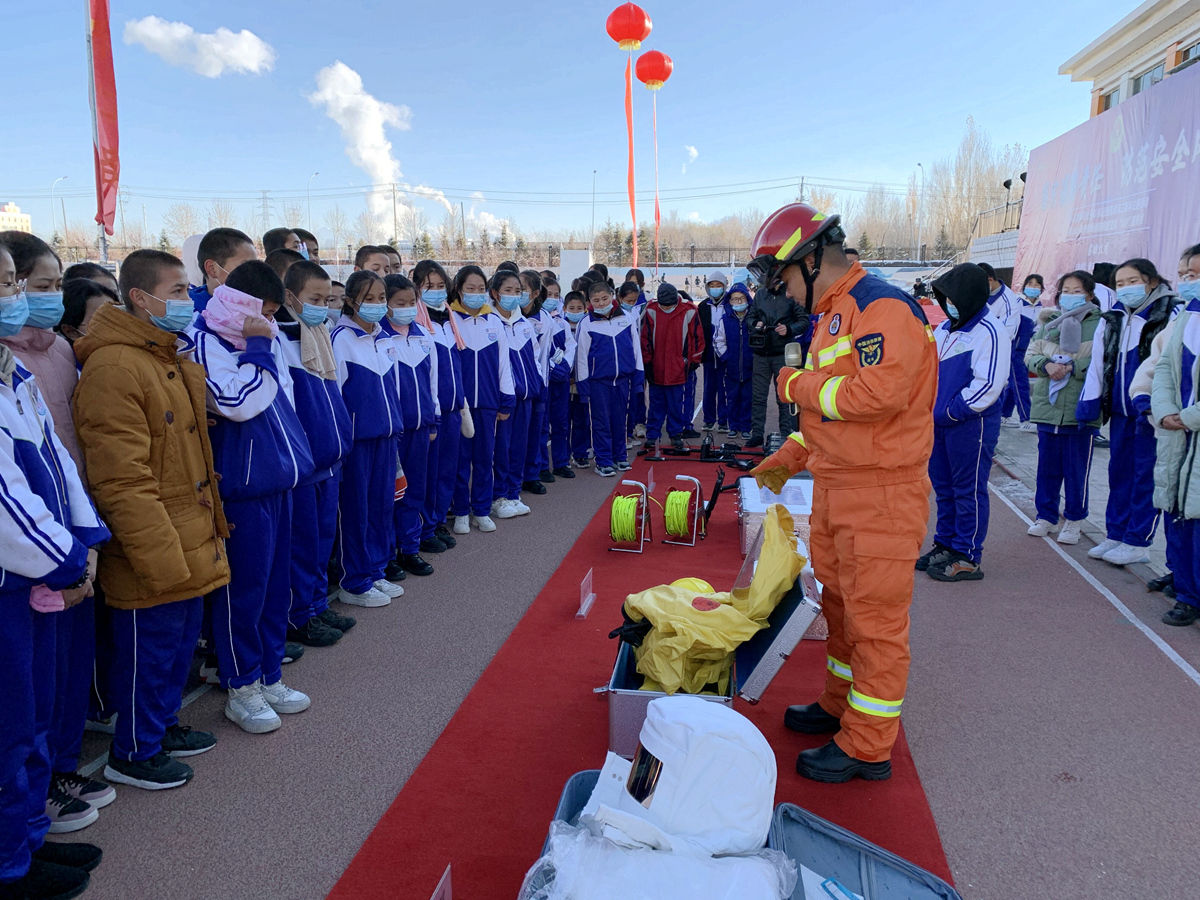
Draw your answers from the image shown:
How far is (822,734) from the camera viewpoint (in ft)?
10.4

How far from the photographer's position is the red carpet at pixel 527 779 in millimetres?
2348

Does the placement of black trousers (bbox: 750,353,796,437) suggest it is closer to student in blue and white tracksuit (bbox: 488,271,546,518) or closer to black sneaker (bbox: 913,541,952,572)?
student in blue and white tracksuit (bbox: 488,271,546,518)

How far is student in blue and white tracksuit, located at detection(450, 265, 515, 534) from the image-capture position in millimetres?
5512

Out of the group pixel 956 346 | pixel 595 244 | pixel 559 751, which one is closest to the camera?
pixel 559 751

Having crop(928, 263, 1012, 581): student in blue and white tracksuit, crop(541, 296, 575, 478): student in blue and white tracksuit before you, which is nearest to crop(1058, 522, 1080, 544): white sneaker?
crop(928, 263, 1012, 581): student in blue and white tracksuit

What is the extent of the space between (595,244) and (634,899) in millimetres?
59537

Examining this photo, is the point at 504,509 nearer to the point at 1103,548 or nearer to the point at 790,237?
the point at 790,237

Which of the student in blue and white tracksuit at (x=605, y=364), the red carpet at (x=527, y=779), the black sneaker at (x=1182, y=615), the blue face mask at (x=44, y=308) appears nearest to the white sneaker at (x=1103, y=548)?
the black sneaker at (x=1182, y=615)

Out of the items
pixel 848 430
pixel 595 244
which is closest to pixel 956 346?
pixel 848 430

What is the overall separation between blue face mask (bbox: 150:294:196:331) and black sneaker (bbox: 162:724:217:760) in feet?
5.22

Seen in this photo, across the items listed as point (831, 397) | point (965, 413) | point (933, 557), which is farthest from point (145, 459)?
point (933, 557)

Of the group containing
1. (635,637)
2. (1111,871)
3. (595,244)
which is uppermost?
(595,244)

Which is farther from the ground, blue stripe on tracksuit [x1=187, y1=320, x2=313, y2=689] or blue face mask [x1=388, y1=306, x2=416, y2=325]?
blue face mask [x1=388, y1=306, x2=416, y2=325]

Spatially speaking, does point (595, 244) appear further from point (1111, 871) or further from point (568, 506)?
point (1111, 871)
